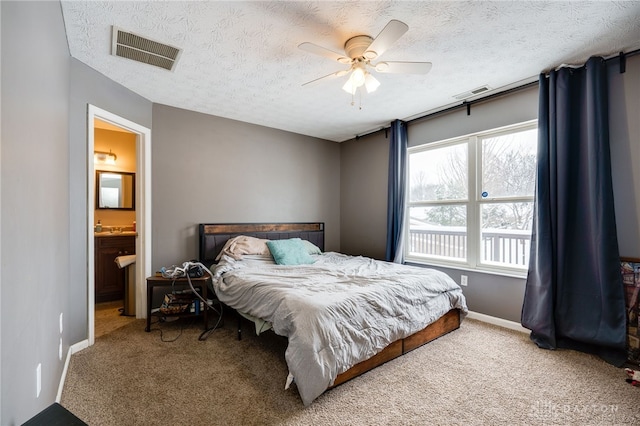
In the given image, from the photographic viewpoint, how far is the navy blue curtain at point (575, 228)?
2428 millimetres

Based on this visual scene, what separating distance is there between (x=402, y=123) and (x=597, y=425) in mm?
3585

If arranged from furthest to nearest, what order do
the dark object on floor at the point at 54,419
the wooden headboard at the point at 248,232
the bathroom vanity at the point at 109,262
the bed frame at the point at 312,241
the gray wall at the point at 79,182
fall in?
the bathroom vanity at the point at 109,262 < the wooden headboard at the point at 248,232 < the gray wall at the point at 79,182 < the bed frame at the point at 312,241 < the dark object on floor at the point at 54,419

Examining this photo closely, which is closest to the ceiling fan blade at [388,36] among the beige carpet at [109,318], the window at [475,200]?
the window at [475,200]

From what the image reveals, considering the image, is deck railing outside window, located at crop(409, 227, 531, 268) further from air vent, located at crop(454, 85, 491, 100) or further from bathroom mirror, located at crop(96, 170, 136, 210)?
bathroom mirror, located at crop(96, 170, 136, 210)

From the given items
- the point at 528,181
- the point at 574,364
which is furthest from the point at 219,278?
the point at 528,181

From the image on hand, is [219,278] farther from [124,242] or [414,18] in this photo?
[414,18]

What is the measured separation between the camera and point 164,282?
120 inches

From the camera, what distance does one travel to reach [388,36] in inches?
74.7

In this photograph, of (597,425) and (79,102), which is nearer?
(597,425)

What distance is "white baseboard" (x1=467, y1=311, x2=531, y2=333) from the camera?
309 centimetres

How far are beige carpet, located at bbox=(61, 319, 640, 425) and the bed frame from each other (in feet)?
0.23

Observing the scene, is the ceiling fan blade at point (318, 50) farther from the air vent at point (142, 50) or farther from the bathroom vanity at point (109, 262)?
the bathroom vanity at point (109, 262)

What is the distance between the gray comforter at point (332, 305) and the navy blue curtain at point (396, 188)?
92cm

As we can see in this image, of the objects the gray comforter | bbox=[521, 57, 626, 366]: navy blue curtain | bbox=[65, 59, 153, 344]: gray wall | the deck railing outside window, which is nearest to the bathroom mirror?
bbox=[65, 59, 153, 344]: gray wall
